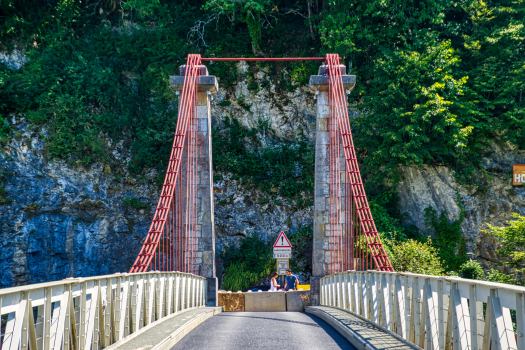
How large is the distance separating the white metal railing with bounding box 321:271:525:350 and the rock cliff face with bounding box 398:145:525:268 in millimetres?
10838

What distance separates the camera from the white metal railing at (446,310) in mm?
2889

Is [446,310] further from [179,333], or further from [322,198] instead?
[322,198]

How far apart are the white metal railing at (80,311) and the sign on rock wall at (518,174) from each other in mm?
13862

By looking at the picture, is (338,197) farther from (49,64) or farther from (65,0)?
(65,0)

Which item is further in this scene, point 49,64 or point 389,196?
point 49,64

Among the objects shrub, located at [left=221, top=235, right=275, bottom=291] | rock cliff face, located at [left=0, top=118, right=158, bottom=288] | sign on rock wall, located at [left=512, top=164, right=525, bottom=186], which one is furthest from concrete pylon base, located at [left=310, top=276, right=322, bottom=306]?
sign on rock wall, located at [left=512, top=164, right=525, bottom=186]

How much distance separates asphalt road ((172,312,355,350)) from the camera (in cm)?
500

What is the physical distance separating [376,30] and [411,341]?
15.2 meters

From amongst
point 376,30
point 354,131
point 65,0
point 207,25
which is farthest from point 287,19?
point 65,0

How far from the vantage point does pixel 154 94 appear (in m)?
19.8

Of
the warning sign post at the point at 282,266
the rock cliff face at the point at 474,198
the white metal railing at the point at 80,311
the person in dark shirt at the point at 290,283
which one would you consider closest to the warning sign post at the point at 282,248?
the warning sign post at the point at 282,266

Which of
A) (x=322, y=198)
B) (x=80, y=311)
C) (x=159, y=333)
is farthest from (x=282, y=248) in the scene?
(x=80, y=311)

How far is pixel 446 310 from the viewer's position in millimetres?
3826

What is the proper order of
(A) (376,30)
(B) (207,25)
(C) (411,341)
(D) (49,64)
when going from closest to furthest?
1. (C) (411,341)
2. (A) (376,30)
3. (D) (49,64)
4. (B) (207,25)
